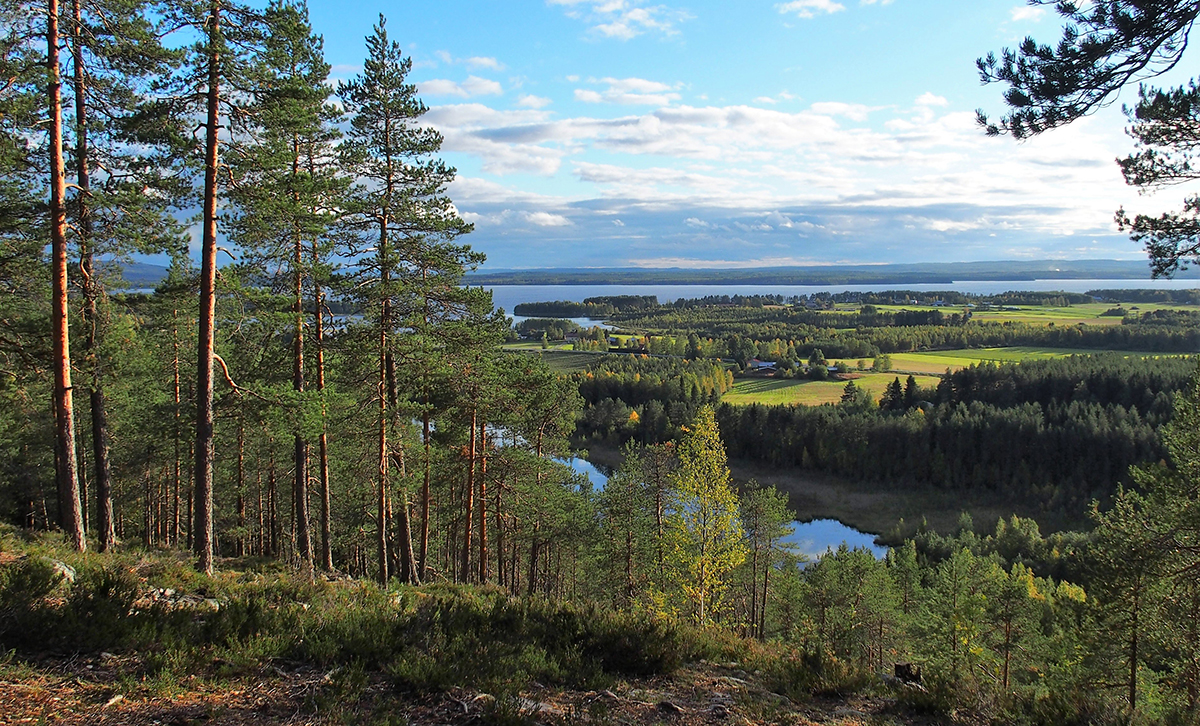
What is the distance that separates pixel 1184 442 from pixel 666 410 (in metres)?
62.8

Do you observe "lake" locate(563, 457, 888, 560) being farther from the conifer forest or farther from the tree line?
the tree line

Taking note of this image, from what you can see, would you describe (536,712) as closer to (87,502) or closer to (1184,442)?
(1184,442)

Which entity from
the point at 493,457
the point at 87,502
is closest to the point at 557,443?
the point at 493,457

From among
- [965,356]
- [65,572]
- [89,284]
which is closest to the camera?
[65,572]

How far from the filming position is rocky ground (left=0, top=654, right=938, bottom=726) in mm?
4473

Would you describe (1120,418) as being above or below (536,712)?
below

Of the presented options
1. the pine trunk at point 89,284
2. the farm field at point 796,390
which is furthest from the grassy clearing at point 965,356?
the pine trunk at point 89,284

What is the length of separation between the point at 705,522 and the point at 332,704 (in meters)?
13.2

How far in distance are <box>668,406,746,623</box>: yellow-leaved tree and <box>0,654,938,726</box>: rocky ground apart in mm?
10470

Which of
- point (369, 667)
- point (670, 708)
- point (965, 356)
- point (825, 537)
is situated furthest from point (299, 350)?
point (965, 356)

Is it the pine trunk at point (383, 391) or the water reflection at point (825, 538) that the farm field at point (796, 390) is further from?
the pine trunk at point (383, 391)

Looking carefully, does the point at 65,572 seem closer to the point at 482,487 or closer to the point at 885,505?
the point at 482,487

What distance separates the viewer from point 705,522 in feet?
55.6

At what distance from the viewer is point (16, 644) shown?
5.13 meters
